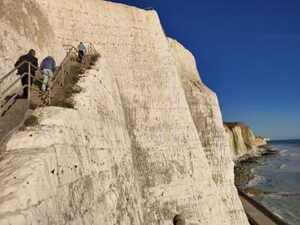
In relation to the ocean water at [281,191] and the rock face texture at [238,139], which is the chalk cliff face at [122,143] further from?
the rock face texture at [238,139]

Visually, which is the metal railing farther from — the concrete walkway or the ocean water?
the ocean water

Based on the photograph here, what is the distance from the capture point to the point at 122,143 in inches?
559

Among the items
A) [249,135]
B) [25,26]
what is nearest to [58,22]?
[25,26]

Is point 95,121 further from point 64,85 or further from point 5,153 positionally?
point 5,153

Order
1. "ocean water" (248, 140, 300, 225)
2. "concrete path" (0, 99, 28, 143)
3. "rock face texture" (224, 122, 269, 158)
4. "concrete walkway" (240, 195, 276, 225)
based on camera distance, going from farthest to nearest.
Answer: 1. "rock face texture" (224, 122, 269, 158)
2. "ocean water" (248, 140, 300, 225)
3. "concrete walkway" (240, 195, 276, 225)
4. "concrete path" (0, 99, 28, 143)

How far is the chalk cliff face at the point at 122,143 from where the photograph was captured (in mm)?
6270

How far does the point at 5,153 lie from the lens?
624 cm

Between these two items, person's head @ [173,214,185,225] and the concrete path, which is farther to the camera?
person's head @ [173,214,185,225]

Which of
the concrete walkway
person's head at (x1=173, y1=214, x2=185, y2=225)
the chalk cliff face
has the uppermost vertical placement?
the chalk cliff face

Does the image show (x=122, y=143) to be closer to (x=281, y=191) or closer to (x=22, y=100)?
(x=22, y=100)

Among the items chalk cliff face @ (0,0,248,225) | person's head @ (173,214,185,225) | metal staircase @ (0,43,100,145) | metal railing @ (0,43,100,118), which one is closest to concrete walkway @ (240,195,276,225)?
chalk cliff face @ (0,0,248,225)

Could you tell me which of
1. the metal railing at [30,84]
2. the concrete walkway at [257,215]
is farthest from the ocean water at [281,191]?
the metal railing at [30,84]

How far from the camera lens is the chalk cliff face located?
627cm

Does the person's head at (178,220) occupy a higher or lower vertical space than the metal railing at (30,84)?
lower
